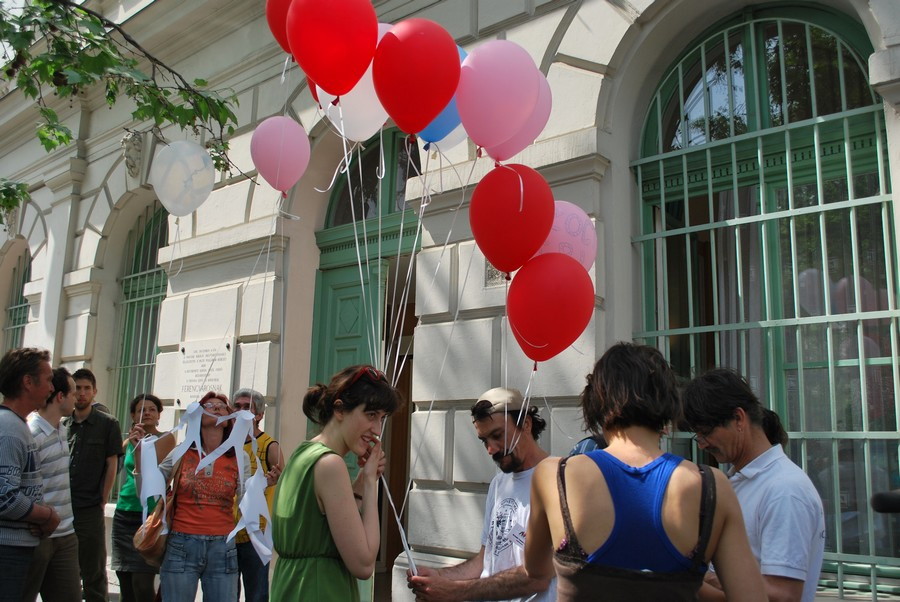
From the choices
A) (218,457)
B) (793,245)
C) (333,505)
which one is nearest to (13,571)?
(218,457)

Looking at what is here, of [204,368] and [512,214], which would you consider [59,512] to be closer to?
[512,214]

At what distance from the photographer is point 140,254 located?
9.30 m

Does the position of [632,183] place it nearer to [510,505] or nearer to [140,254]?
[510,505]

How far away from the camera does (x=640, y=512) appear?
1.74m

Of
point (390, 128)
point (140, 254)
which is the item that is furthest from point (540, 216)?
point (140, 254)

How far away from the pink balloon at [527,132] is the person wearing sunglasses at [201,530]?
2.19 metres

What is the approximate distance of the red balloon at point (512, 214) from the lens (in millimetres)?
3193

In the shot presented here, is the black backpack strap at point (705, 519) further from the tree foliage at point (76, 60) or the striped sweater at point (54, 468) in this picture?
the tree foliage at point (76, 60)

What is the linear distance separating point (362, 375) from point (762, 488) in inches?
54.0

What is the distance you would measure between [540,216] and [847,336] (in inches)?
80.5

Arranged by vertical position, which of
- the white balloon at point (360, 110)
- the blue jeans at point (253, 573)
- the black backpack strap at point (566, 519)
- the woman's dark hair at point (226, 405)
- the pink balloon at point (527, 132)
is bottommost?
the blue jeans at point (253, 573)

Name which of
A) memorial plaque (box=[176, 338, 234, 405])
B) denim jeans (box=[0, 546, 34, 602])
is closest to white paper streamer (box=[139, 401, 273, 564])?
denim jeans (box=[0, 546, 34, 602])

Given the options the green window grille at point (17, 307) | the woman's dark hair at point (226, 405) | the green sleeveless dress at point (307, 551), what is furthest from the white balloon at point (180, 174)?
the green window grille at point (17, 307)

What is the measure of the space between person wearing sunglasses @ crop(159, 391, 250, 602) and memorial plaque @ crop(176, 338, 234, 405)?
9.44 ft
